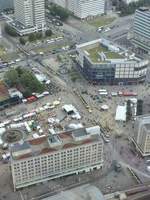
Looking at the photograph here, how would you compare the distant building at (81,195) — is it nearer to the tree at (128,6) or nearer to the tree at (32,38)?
the tree at (32,38)

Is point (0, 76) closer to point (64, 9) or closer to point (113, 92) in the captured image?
point (113, 92)

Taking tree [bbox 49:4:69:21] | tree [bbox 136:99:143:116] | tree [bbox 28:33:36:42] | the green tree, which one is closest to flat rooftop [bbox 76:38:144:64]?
tree [bbox 136:99:143:116]

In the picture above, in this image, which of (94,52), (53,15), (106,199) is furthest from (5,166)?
(53,15)

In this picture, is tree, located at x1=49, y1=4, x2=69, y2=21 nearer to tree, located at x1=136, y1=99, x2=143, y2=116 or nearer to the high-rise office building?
the high-rise office building

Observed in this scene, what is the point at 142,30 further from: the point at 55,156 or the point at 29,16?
the point at 55,156

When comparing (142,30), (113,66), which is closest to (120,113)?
(113,66)

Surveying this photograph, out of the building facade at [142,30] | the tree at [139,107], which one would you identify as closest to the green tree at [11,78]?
the tree at [139,107]

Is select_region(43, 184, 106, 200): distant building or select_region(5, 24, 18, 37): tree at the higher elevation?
select_region(5, 24, 18, 37): tree
